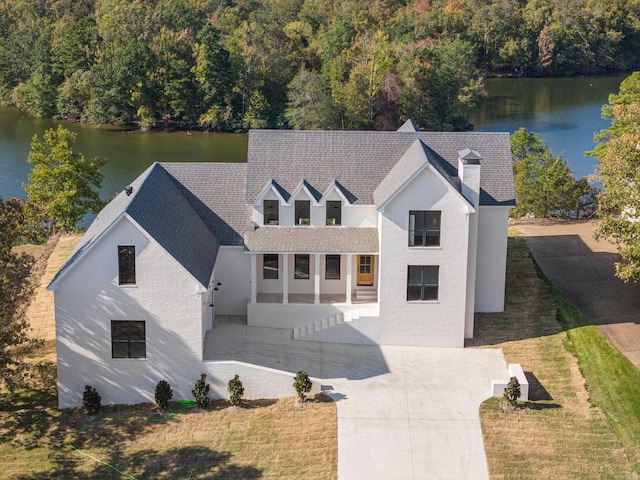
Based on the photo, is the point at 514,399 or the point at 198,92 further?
the point at 198,92

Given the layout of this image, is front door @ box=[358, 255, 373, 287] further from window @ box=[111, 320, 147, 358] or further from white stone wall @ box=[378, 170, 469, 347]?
window @ box=[111, 320, 147, 358]

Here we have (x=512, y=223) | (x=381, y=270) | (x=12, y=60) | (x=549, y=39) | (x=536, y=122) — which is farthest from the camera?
(x=549, y=39)

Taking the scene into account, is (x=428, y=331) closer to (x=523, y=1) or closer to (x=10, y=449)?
(x=10, y=449)

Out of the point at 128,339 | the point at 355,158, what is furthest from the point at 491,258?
the point at 128,339

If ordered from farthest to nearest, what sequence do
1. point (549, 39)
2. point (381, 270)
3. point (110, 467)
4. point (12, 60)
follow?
point (549, 39) → point (12, 60) → point (381, 270) → point (110, 467)

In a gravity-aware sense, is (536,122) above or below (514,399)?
above

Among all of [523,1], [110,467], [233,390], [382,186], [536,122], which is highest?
[523,1]

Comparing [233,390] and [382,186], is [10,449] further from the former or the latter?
[382,186]

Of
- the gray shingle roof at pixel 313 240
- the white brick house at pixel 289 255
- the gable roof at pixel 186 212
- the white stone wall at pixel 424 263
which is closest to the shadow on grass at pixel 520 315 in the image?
the white brick house at pixel 289 255

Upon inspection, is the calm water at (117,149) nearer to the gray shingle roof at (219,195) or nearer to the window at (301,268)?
the gray shingle roof at (219,195)

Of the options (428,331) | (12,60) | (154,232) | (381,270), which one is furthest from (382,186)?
(12,60)
